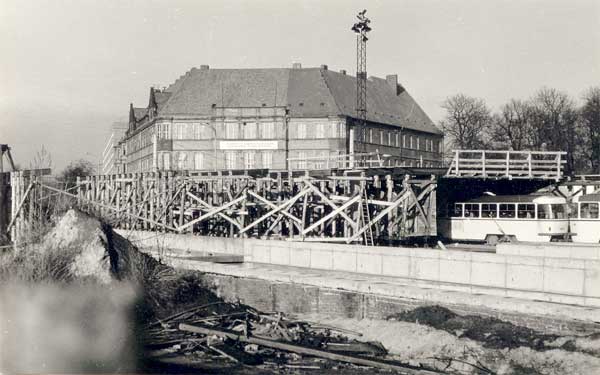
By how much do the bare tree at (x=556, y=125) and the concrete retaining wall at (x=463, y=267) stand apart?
47.6 meters

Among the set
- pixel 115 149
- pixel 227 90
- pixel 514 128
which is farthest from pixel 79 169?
pixel 514 128

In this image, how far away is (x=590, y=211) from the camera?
110 feet

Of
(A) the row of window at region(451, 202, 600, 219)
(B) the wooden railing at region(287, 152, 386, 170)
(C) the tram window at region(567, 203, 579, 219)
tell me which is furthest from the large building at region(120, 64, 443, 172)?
(C) the tram window at region(567, 203, 579, 219)

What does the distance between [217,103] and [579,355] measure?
188 feet

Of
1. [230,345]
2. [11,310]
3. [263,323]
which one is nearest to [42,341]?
[11,310]

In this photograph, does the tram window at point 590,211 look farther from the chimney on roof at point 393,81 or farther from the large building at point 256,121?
the chimney on roof at point 393,81

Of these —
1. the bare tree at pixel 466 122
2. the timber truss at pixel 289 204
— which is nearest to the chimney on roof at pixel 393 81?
the bare tree at pixel 466 122

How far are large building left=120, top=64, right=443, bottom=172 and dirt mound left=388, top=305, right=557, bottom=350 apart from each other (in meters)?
47.9

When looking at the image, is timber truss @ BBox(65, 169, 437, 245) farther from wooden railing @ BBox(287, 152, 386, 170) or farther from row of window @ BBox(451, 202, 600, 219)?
row of window @ BBox(451, 202, 600, 219)

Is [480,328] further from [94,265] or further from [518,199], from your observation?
[518,199]

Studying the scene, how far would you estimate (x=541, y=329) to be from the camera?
16.0 meters

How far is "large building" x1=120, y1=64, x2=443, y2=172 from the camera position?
67625 millimetres

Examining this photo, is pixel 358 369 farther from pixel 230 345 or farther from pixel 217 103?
pixel 217 103

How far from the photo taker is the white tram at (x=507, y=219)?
3378cm
